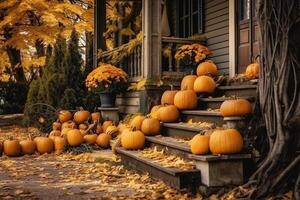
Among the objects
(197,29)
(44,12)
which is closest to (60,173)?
(197,29)

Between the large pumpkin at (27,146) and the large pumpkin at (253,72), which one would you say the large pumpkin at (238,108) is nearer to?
the large pumpkin at (253,72)

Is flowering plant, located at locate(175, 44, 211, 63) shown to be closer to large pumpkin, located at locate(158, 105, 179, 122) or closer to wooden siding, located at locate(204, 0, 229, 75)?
wooden siding, located at locate(204, 0, 229, 75)

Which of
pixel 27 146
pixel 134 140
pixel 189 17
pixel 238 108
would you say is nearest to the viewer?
pixel 238 108

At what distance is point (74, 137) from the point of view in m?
9.54

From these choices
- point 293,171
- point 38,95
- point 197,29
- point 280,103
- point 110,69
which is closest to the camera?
point 293,171

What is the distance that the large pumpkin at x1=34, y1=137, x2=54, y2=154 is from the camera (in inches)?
370

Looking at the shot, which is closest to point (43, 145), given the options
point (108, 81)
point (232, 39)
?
point (108, 81)

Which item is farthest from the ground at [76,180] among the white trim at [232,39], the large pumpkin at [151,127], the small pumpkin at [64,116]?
the white trim at [232,39]

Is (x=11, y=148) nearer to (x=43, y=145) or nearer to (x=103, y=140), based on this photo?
(x=43, y=145)

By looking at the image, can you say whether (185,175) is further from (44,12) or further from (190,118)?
(44,12)

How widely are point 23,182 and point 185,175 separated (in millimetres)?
2347

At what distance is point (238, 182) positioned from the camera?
5184 millimetres

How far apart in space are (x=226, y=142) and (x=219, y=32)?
5.99 metres

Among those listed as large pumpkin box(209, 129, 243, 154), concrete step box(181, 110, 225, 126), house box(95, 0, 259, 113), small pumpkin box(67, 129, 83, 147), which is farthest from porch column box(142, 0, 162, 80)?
large pumpkin box(209, 129, 243, 154)
